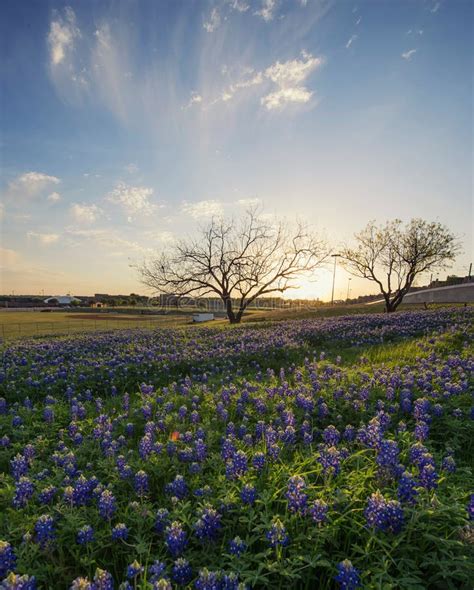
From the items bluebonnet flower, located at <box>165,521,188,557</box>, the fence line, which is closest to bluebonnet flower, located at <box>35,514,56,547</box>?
bluebonnet flower, located at <box>165,521,188,557</box>

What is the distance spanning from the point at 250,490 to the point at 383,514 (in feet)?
3.41

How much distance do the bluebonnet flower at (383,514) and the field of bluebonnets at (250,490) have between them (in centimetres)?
1

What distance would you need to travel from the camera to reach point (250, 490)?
2926 mm

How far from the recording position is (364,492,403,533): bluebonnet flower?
255cm

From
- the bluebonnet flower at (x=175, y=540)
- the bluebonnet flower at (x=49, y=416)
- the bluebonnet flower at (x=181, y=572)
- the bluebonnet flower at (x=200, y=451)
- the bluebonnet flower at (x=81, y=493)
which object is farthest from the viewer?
the bluebonnet flower at (x=49, y=416)

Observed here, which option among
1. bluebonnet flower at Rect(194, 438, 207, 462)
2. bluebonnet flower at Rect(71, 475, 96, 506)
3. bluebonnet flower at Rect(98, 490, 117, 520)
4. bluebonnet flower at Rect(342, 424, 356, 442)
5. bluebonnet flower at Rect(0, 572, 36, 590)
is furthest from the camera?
bluebonnet flower at Rect(342, 424, 356, 442)

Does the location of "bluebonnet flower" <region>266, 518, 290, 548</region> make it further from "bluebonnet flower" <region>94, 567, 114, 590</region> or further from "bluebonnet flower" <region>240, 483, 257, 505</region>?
"bluebonnet flower" <region>94, 567, 114, 590</region>

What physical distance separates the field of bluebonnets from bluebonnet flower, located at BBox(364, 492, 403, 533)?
1 cm

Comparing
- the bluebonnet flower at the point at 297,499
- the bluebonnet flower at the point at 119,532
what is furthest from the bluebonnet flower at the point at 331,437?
the bluebonnet flower at the point at 119,532

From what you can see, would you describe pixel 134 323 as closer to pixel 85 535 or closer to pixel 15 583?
pixel 85 535

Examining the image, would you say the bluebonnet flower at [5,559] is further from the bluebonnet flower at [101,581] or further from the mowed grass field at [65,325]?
the mowed grass field at [65,325]

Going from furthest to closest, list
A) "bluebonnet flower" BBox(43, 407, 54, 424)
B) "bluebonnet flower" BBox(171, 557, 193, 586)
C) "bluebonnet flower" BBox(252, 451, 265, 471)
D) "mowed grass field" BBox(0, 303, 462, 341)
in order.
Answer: "mowed grass field" BBox(0, 303, 462, 341)
"bluebonnet flower" BBox(43, 407, 54, 424)
"bluebonnet flower" BBox(252, 451, 265, 471)
"bluebonnet flower" BBox(171, 557, 193, 586)

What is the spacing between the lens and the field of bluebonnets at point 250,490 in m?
2.46

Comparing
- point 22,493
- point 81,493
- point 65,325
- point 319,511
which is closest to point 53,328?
point 65,325
